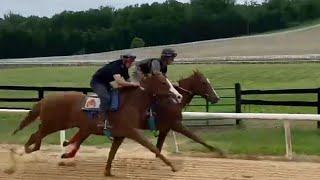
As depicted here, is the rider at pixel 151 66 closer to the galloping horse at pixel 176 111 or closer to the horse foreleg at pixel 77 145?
the galloping horse at pixel 176 111

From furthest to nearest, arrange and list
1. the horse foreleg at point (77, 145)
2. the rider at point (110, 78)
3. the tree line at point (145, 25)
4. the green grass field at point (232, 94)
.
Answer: the tree line at point (145, 25) → the green grass field at point (232, 94) → the horse foreleg at point (77, 145) → the rider at point (110, 78)

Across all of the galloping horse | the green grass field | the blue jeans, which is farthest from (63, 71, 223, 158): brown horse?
the green grass field

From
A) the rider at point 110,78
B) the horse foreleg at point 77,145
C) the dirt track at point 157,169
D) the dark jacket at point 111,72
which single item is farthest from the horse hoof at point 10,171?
the dark jacket at point 111,72

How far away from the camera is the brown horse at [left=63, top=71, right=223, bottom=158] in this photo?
985 cm

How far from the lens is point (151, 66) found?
380 inches

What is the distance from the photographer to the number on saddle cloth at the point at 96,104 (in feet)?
30.3

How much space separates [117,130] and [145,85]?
752 mm

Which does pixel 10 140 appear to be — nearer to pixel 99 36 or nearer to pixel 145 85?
pixel 145 85

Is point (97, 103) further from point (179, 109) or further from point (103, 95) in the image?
point (179, 109)

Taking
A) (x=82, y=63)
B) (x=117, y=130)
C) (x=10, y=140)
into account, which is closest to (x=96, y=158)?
(x=117, y=130)

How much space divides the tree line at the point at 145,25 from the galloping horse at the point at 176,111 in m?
70.4

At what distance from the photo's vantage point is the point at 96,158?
1119 centimetres

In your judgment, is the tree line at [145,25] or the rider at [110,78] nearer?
the rider at [110,78]

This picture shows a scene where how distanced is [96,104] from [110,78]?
44 centimetres
